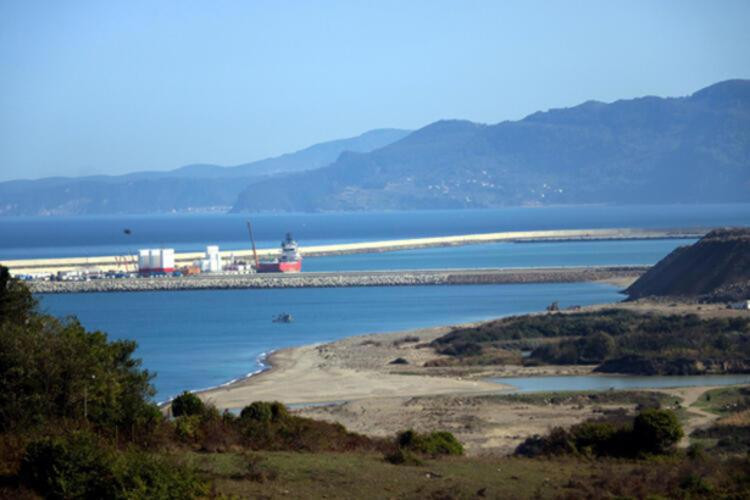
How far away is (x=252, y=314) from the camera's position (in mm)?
56281

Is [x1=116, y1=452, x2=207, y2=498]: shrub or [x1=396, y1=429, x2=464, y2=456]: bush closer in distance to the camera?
[x1=116, y1=452, x2=207, y2=498]: shrub

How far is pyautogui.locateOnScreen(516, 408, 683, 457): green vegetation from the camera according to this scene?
15812 millimetres

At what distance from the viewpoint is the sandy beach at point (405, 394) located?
23094 millimetres

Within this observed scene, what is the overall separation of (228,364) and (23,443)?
2596cm

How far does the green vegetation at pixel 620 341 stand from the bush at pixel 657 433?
53.2 feet

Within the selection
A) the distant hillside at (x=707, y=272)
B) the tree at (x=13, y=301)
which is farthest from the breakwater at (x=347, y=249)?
the tree at (x=13, y=301)

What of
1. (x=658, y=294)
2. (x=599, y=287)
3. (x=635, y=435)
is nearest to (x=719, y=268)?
(x=658, y=294)

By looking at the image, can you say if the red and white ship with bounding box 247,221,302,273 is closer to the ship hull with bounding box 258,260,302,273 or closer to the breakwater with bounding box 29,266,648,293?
the ship hull with bounding box 258,260,302,273

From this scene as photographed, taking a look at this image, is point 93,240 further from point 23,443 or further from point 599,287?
point 23,443

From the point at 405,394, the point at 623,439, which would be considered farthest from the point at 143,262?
the point at 623,439

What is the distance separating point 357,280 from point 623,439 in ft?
186

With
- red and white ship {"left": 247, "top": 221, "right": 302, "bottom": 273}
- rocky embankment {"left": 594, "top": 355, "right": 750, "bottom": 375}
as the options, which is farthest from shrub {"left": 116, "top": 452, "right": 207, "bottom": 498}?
red and white ship {"left": 247, "top": 221, "right": 302, "bottom": 273}

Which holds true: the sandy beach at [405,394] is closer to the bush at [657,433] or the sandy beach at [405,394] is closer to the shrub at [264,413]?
the bush at [657,433]

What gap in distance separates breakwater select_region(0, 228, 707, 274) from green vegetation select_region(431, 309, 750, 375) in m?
47.5
